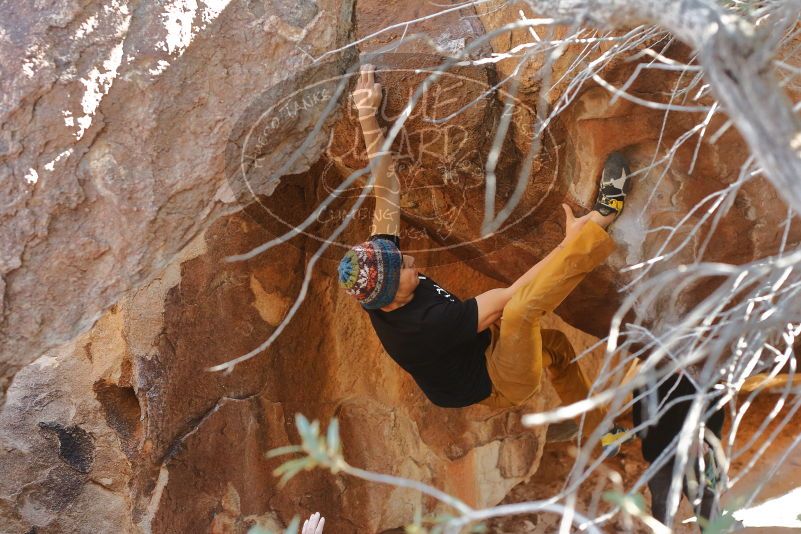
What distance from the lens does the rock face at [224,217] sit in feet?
7.72

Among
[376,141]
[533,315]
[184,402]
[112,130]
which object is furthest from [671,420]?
[112,130]

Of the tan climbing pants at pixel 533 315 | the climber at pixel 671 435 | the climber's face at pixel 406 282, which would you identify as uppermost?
the climber's face at pixel 406 282

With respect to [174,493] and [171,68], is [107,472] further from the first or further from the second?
[171,68]

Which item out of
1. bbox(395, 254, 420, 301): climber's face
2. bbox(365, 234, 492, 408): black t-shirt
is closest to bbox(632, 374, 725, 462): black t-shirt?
bbox(365, 234, 492, 408): black t-shirt

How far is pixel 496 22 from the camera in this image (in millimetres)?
2576

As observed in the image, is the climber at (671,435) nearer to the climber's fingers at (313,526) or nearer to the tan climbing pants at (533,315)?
the tan climbing pants at (533,315)

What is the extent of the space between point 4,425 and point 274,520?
1.02 meters

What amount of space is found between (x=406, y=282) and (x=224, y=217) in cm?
64

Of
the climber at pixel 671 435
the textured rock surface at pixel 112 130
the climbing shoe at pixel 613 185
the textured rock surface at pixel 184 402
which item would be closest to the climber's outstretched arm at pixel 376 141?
the textured rock surface at pixel 112 130

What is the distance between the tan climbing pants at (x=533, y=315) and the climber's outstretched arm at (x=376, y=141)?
524 mm

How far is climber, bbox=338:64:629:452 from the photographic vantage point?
2.44 m

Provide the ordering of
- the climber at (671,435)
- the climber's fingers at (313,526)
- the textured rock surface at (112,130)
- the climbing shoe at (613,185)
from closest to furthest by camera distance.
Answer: the textured rock surface at (112,130) → the climber's fingers at (313,526) → the climbing shoe at (613,185) → the climber at (671,435)

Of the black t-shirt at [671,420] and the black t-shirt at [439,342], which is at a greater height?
the black t-shirt at [439,342]

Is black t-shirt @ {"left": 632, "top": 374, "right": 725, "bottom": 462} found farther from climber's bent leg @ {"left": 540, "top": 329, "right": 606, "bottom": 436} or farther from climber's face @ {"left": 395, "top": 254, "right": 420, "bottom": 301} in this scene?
climber's face @ {"left": 395, "top": 254, "right": 420, "bottom": 301}
